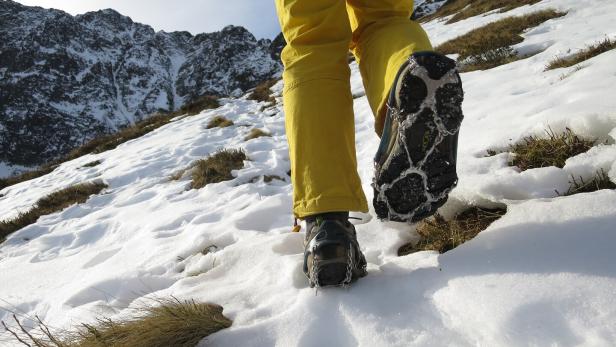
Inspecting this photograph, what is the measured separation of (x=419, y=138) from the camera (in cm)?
117

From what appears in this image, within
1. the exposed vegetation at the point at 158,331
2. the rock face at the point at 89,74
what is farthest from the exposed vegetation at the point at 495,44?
the rock face at the point at 89,74

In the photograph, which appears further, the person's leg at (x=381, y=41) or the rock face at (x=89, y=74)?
the rock face at (x=89, y=74)

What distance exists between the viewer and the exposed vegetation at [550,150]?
1701 millimetres

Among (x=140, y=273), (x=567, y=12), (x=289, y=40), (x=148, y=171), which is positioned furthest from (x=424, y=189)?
(x=567, y=12)

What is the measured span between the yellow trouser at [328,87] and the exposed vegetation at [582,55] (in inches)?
116

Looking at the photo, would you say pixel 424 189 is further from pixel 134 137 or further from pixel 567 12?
pixel 134 137

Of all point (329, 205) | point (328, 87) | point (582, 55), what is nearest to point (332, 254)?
point (329, 205)

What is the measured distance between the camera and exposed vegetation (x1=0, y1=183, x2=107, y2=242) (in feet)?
15.8

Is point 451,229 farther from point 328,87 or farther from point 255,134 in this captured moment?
point 255,134

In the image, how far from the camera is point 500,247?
123 cm

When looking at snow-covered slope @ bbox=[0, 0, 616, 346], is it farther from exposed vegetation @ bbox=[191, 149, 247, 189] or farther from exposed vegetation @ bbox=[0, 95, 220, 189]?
exposed vegetation @ bbox=[0, 95, 220, 189]

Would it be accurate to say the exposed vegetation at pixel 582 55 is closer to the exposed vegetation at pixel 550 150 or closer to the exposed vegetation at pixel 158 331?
the exposed vegetation at pixel 550 150

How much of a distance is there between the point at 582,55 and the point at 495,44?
254cm

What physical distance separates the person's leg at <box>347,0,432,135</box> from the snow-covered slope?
1.91 feet
